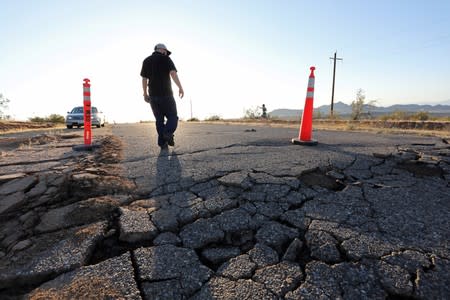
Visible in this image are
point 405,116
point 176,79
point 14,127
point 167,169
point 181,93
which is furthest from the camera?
point 405,116

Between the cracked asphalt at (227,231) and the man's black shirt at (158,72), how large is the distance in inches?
63.2

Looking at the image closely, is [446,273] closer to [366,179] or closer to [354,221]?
[354,221]

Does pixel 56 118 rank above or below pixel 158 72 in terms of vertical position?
below

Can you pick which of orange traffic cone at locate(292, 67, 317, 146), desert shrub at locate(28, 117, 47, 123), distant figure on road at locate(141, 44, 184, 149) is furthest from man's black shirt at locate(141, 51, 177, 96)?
desert shrub at locate(28, 117, 47, 123)

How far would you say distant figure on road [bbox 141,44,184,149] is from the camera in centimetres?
445

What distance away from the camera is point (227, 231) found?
199 cm

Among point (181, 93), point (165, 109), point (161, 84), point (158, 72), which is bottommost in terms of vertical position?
point (165, 109)

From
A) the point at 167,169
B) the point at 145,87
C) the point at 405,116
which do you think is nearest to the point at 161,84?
the point at 145,87

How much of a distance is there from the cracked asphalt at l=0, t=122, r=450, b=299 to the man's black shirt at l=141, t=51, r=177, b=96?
1.60m

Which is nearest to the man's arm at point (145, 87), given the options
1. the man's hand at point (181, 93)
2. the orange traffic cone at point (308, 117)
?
the man's hand at point (181, 93)

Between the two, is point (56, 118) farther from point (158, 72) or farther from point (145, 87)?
point (158, 72)

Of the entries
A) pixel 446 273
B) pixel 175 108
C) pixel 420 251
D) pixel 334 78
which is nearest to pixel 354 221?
pixel 420 251

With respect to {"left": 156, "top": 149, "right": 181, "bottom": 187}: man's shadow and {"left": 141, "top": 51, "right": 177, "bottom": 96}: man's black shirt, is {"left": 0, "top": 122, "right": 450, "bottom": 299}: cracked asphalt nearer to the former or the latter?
{"left": 156, "top": 149, "right": 181, "bottom": 187}: man's shadow

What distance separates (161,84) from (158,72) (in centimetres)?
19
